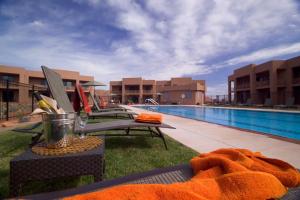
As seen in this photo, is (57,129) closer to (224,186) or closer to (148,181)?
(148,181)

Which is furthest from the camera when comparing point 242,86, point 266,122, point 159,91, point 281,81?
point 159,91

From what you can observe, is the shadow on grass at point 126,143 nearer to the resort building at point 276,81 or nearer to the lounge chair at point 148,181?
the lounge chair at point 148,181

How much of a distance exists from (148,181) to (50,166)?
0.85 metres

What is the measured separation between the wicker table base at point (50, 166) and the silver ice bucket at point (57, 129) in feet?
0.66

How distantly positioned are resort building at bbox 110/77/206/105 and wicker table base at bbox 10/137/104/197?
113 feet

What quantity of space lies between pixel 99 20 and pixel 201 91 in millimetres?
28587

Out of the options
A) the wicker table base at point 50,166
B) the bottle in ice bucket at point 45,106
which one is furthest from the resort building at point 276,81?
the bottle in ice bucket at point 45,106

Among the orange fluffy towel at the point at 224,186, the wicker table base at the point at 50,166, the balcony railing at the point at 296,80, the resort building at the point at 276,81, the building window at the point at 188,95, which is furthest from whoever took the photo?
the building window at the point at 188,95

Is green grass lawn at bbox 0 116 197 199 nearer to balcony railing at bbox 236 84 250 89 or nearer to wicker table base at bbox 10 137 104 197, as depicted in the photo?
wicker table base at bbox 10 137 104 197

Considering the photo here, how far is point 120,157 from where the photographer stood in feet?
10.3

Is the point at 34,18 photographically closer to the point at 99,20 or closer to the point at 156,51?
the point at 99,20

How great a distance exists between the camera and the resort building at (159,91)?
1415 inches

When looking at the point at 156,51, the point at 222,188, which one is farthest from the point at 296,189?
the point at 156,51

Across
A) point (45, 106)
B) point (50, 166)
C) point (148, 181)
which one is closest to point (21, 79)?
point (45, 106)
